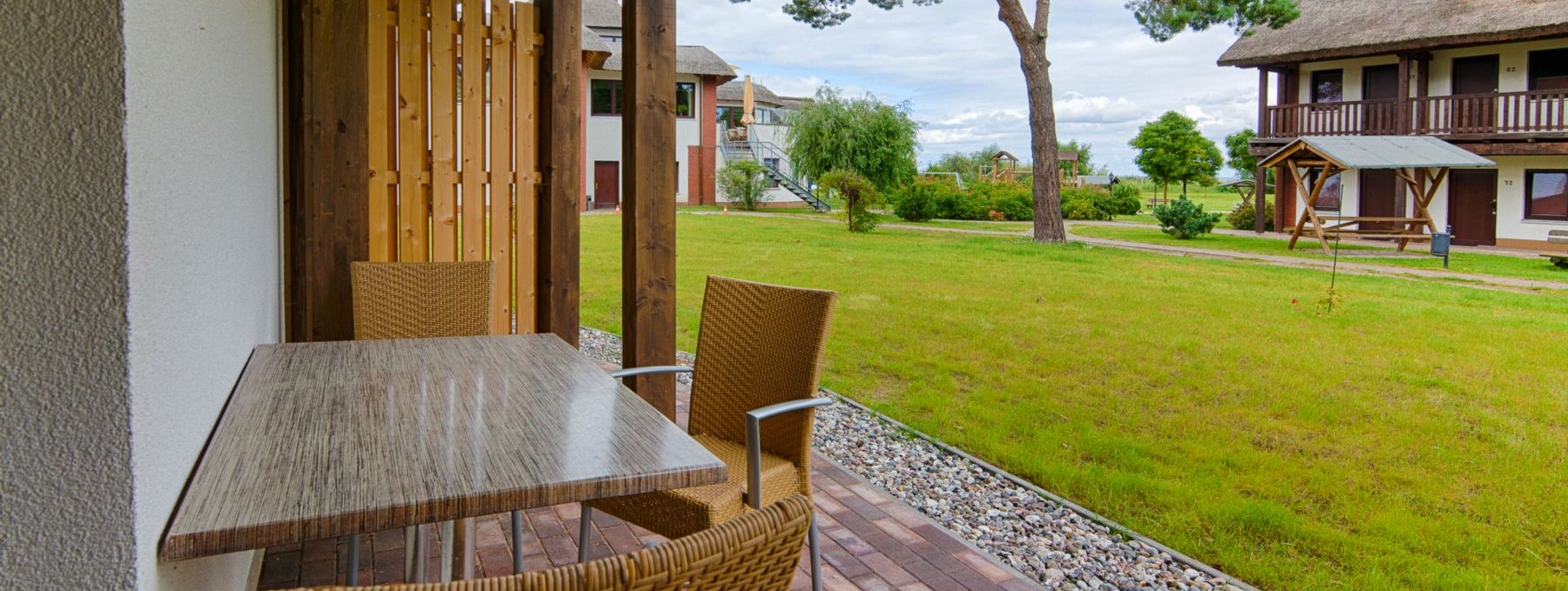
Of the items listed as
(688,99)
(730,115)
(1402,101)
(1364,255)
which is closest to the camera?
(1364,255)

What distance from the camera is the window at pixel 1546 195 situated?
16250mm

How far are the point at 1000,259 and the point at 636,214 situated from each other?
10.5 m

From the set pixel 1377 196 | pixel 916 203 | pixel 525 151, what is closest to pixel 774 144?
pixel 916 203

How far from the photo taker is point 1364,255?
14.4 metres

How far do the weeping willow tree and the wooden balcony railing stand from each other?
29.9 feet

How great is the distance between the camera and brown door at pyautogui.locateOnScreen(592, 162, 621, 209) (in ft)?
84.8

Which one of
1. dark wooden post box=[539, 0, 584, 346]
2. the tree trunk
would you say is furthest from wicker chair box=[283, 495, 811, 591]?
the tree trunk

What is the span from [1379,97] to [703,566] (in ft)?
70.2

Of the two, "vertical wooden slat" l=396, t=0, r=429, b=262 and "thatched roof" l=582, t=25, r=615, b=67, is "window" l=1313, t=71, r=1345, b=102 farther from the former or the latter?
"vertical wooden slat" l=396, t=0, r=429, b=262

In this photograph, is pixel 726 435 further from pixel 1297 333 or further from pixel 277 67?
pixel 1297 333

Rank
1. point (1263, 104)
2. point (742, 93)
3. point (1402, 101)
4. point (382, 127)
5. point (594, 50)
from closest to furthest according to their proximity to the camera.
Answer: point (382, 127), point (1402, 101), point (1263, 104), point (594, 50), point (742, 93)

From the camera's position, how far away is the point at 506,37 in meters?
4.12

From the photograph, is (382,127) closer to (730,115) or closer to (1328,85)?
(1328,85)

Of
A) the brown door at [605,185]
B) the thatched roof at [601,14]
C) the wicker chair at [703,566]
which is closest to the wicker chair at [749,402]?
the wicker chair at [703,566]
